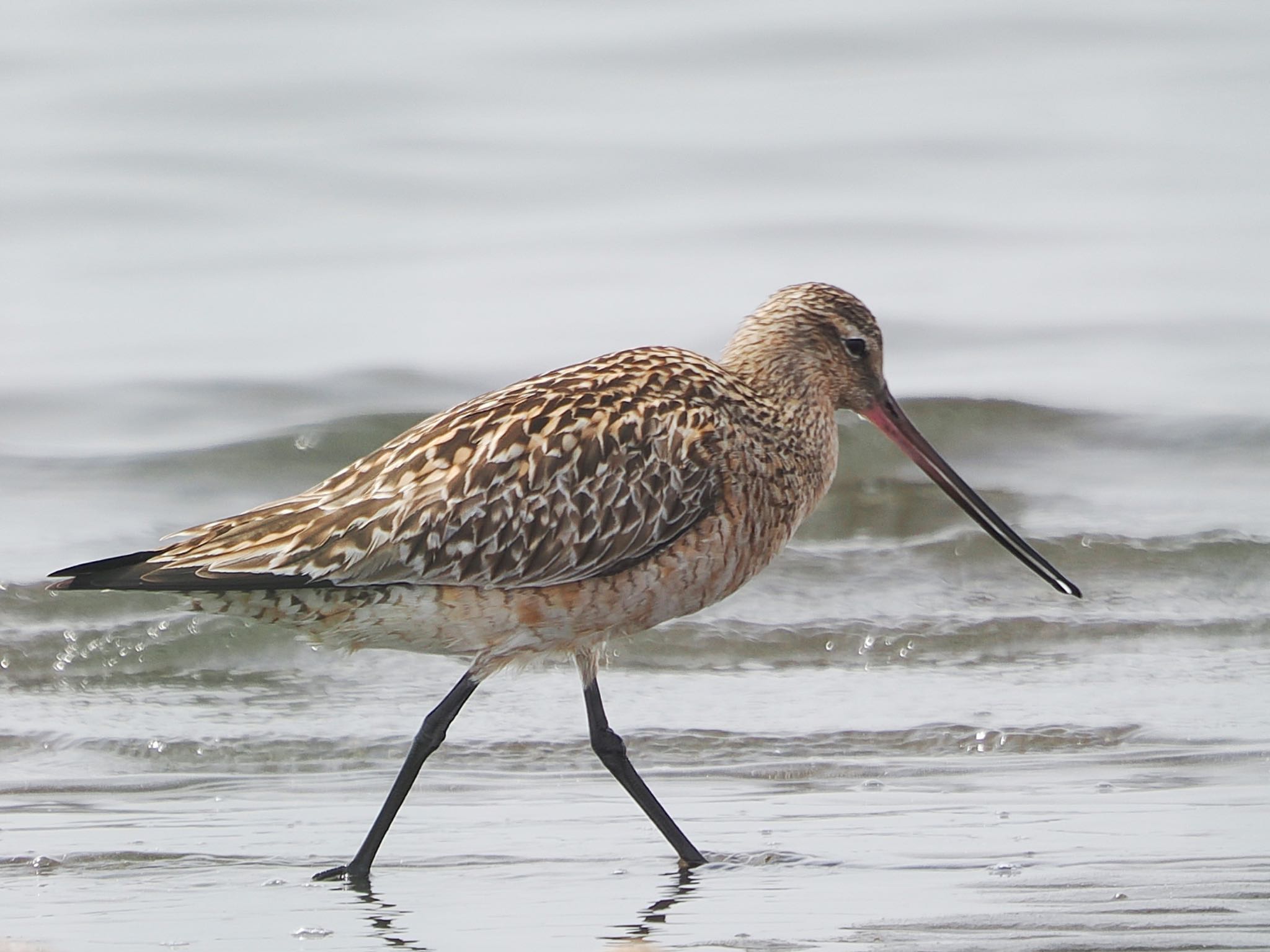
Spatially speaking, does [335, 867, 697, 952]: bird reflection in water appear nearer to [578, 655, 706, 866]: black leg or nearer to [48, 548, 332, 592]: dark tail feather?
[578, 655, 706, 866]: black leg

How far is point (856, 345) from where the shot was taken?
6.60m

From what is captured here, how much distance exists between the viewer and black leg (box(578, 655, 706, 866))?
19.2 ft

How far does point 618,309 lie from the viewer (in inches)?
562

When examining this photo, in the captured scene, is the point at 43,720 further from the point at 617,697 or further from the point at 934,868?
the point at 934,868

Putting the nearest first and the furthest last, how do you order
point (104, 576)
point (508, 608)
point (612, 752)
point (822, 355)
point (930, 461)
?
1. point (104, 576)
2. point (508, 608)
3. point (612, 752)
4. point (822, 355)
5. point (930, 461)

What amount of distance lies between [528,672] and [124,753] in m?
1.68

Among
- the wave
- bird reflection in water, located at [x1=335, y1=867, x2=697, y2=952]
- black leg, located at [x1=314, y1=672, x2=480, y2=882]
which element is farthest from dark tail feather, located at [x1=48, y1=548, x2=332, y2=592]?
the wave

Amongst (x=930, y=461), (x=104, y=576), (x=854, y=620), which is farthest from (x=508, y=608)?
(x=854, y=620)

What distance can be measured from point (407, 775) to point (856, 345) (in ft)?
6.21

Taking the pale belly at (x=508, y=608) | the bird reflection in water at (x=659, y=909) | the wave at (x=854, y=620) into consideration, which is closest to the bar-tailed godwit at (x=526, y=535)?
the pale belly at (x=508, y=608)

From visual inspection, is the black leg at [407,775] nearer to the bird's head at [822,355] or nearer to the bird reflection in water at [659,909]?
the bird reflection in water at [659,909]

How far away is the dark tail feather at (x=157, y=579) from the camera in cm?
541

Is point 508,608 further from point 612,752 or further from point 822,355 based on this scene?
point 822,355

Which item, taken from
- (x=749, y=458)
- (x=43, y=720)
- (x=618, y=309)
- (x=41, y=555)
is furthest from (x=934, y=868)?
(x=618, y=309)
